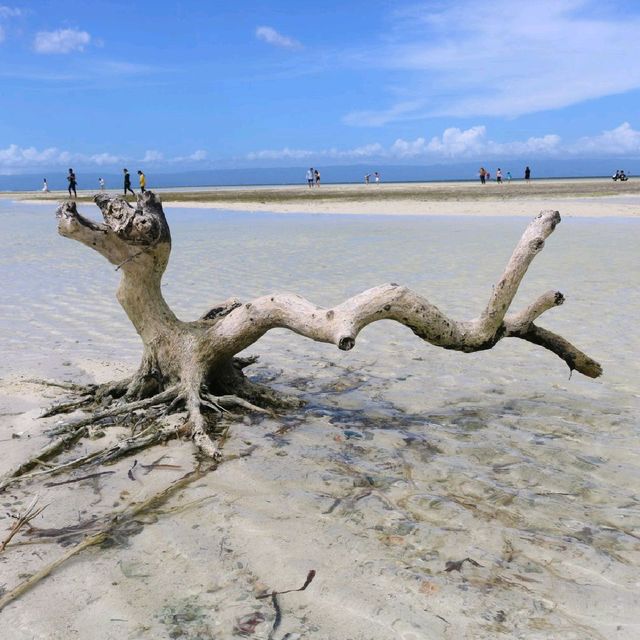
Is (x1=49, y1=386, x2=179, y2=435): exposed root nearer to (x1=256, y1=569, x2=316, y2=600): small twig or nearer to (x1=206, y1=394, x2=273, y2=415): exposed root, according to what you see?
(x1=206, y1=394, x2=273, y2=415): exposed root

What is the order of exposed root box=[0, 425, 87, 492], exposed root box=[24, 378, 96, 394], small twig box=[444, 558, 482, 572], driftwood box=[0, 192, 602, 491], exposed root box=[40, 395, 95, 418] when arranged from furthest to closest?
exposed root box=[24, 378, 96, 394] < exposed root box=[40, 395, 95, 418] < driftwood box=[0, 192, 602, 491] < exposed root box=[0, 425, 87, 492] < small twig box=[444, 558, 482, 572]

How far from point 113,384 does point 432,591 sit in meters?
3.30

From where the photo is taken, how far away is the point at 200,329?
534 cm

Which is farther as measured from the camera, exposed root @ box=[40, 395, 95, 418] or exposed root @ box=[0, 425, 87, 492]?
exposed root @ box=[40, 395, 95, 418]

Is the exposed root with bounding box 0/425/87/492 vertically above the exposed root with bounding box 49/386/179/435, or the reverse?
the exposed root with bounding box 49/386/179/435

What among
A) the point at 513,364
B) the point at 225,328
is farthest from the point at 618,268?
the point at 225,328

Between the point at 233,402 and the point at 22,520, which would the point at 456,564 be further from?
the point at 233,402

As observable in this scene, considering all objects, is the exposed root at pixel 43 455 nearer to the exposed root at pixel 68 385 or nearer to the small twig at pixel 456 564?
the exposed root at pixel 68 385

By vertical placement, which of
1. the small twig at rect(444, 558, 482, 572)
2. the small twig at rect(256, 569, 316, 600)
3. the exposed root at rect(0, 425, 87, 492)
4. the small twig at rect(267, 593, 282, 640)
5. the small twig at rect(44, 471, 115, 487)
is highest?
the exposed root at rect(0, 425, 87, 492)

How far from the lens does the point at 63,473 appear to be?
4.10 metres

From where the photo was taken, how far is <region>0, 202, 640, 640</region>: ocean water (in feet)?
9.13

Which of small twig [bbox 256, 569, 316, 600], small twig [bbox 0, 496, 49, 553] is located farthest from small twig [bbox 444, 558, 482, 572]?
small twig [bbox 0, 496, 49, 553]

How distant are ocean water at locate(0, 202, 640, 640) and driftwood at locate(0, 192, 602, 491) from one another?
386mm

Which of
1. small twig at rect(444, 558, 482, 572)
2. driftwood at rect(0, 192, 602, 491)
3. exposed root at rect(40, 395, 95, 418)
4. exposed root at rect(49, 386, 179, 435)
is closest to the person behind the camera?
small twig at rect(444, 558, 482, 572)
